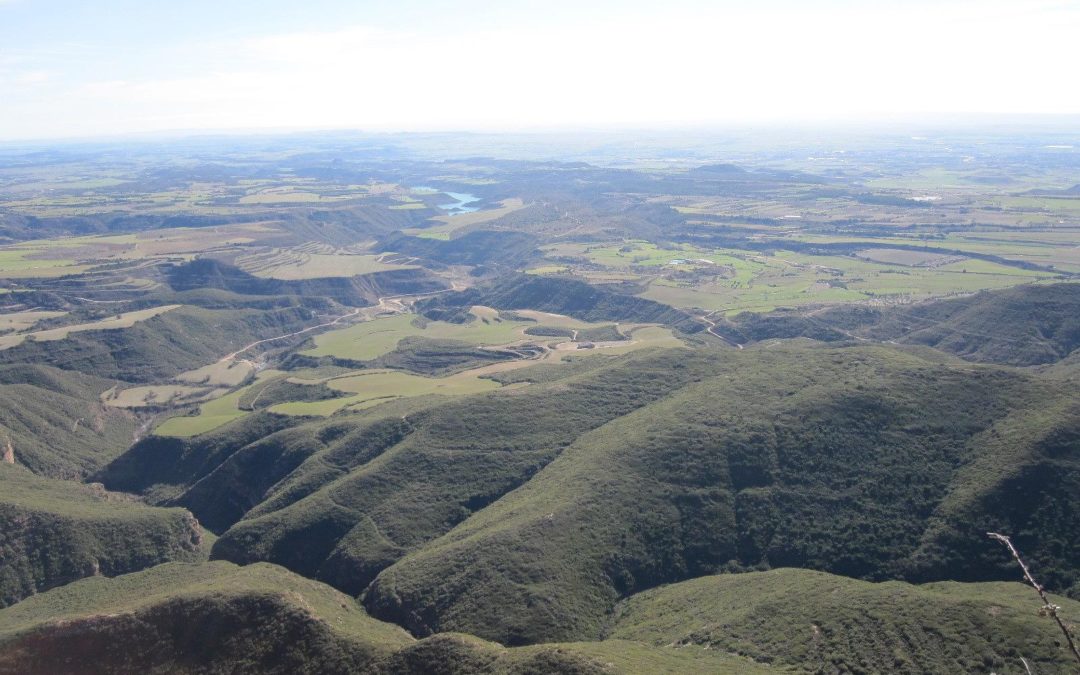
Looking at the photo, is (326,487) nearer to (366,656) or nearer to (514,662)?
(366,656)

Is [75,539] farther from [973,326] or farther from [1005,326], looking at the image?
[1005,326]

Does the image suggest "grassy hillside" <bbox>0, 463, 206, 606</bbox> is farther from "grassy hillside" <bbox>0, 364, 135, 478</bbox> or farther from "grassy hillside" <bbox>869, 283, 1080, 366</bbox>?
"grassy hillside" <bbox>869, 283, 1080, 366</bbox>

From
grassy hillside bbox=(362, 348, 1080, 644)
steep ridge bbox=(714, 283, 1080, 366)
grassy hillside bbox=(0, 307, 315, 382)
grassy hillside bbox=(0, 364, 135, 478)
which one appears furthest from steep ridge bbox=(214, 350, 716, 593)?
grassy hillside bbox=(0, 307, 315, 382)

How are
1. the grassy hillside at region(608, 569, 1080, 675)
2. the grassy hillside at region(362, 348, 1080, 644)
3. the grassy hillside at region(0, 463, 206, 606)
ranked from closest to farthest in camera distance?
the grassy hillside at region(608, 569, 1080, 675) → the grassy hillside at region(362, 348, 1080, 644) → the grassy hillside at region(0, 463, 206, 606)

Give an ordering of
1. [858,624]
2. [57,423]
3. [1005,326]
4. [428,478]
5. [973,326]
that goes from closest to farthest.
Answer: [858,624], [428,478], [57,423], [1005,326], [973,326]

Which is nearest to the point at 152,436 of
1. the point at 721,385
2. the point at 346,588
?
the point at 346,588

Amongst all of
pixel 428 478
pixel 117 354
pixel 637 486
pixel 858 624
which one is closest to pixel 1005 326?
pixel 637 486

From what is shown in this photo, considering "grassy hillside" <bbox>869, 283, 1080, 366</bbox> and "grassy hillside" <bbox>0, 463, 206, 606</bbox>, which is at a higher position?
"grassy hillside" <bbox>869, 283, 1080, 366</bbox>
